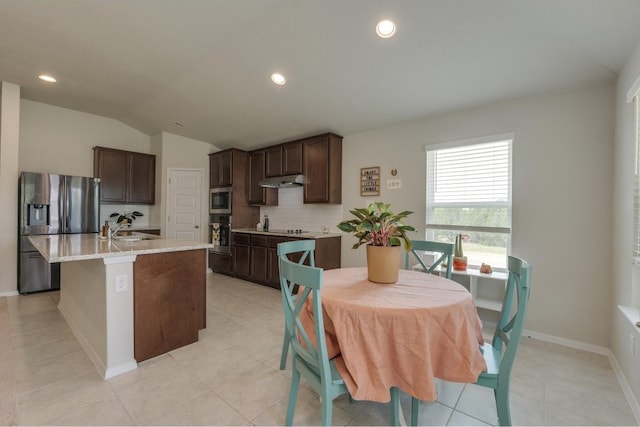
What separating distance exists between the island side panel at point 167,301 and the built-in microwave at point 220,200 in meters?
2.89

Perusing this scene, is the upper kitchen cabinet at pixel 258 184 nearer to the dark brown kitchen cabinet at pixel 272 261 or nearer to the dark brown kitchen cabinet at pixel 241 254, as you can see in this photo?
the dark brown kitchen cabinet at pixel 241 254

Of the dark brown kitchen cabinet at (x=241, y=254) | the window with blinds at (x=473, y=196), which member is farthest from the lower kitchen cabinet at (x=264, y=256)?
the window with blinds at (x=473, y=196)

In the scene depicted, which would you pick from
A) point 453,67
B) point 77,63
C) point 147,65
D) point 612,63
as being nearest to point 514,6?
point 453,67

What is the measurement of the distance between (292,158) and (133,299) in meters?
3.08

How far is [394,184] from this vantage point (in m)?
3.82

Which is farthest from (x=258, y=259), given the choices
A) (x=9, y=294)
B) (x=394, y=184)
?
(x=9, y=294)

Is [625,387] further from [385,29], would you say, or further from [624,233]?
[385,29]

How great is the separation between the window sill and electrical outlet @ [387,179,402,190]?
2.31 metres

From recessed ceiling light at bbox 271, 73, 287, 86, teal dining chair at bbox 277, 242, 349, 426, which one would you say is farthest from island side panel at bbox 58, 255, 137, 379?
recessed ceiling light at bbox 271, 73, 287, 86

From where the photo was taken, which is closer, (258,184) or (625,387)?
(625,387)

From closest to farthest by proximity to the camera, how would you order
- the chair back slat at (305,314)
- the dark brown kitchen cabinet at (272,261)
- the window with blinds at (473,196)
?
1. the chair back slat at (305,314)
2. the window with blinds at (473,196)
3. the dark brown kitchen cabinet at (272,261)

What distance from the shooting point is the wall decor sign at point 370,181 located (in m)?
3.98

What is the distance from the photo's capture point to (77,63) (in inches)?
131

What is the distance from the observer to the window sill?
5.98 feet
